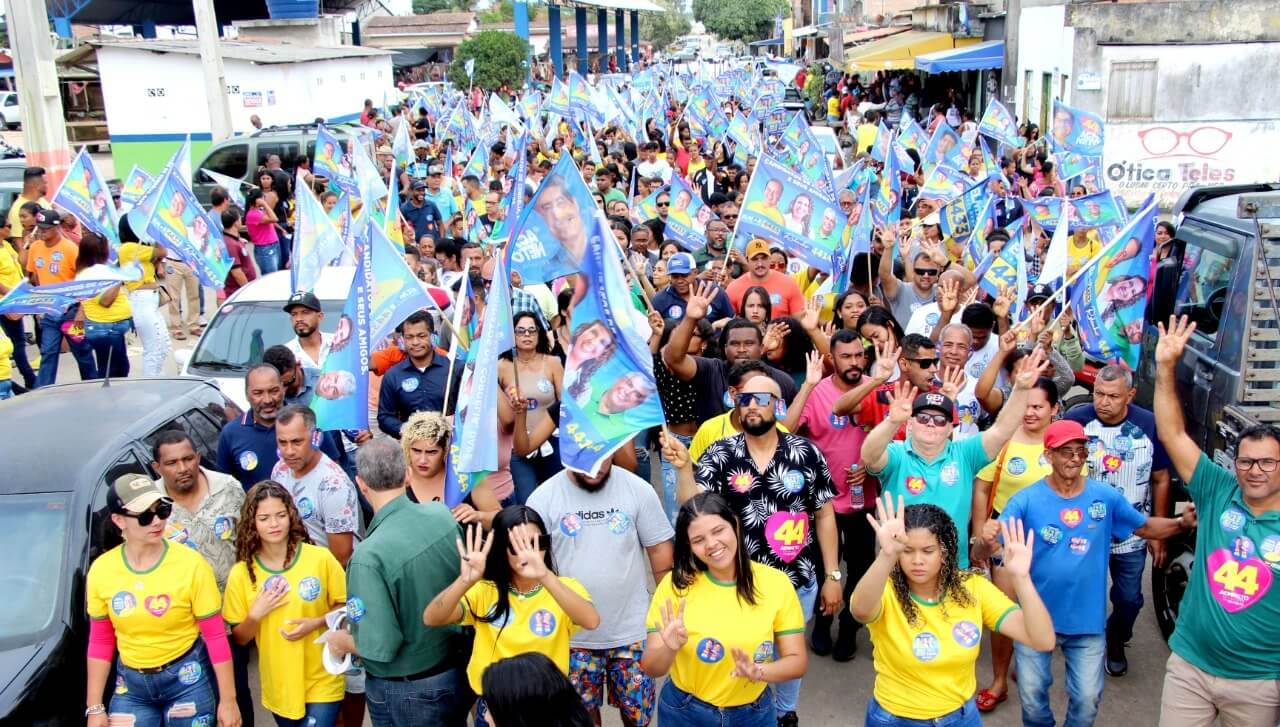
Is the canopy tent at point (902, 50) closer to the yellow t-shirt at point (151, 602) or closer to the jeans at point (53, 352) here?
the jeans at point (53, 352)

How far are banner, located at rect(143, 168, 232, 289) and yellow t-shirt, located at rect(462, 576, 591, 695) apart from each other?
6.85 metres

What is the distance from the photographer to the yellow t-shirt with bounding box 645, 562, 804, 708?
4059 mm

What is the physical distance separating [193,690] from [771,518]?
8.14ft

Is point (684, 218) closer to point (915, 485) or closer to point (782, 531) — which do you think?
point (915, 485)

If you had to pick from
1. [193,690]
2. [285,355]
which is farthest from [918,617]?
[285,355]

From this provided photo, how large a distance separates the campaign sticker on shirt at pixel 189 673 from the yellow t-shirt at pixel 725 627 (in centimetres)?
188

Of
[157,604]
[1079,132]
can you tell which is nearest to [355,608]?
[157,604]

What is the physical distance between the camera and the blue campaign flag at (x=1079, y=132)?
12.4 metres

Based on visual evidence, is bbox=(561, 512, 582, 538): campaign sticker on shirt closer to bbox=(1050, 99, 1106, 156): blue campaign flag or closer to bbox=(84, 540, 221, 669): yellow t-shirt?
bbox=(84, 540, 221, 669): yellow t-shirt

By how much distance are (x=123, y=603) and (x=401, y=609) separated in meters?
1.10

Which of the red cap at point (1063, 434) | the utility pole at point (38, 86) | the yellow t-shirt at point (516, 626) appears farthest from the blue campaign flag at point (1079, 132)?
the utility pole at point (38, 86)

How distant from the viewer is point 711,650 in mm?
4059

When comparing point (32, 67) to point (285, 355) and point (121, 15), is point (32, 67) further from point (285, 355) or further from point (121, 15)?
point (121, 15)

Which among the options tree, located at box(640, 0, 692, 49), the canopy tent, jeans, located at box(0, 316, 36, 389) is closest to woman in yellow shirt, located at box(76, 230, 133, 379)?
jeans, located at box(0, 316, 36, 389)
